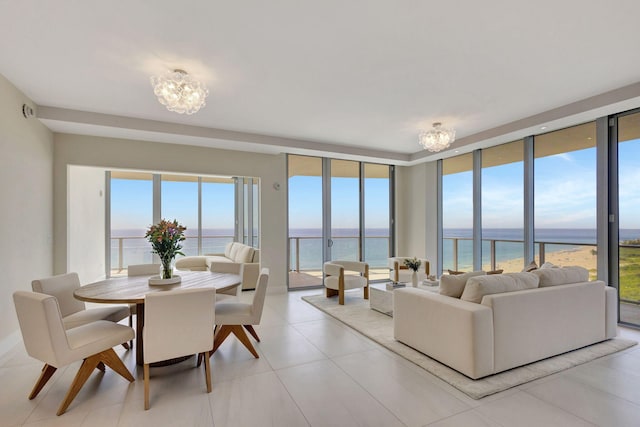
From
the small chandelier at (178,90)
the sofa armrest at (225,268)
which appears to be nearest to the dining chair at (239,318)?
the sofa armrest at (225,268)

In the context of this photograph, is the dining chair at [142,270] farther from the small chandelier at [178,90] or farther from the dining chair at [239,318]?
the small chandelier at [178,90]

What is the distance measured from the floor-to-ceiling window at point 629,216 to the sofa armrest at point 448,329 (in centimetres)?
295

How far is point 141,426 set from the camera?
2.01 metres

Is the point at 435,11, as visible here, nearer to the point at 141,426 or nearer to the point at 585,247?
the point at 141,426

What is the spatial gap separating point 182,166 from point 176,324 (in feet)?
11.9

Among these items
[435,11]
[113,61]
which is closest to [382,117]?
[435,11]

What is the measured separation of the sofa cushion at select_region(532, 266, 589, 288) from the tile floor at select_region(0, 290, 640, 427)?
2.47 feet

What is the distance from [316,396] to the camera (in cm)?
237

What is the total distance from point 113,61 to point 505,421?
14.1ft

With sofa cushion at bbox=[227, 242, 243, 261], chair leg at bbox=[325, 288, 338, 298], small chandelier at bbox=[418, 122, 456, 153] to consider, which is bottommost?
chair leg at bbox=[325, 288, 338, 298]

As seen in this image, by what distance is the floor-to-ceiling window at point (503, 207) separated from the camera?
5.23 m

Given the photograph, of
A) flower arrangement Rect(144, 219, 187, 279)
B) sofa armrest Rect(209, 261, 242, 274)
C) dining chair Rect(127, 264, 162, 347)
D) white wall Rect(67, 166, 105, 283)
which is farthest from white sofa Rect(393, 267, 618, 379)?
white wall Rect(67, 166, 105, 283)

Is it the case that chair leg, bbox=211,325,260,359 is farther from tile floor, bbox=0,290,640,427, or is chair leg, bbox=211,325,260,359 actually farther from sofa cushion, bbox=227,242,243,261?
sofa cushion, bbox=227,242,243,261

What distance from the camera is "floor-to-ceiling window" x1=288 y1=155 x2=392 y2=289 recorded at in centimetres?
652
